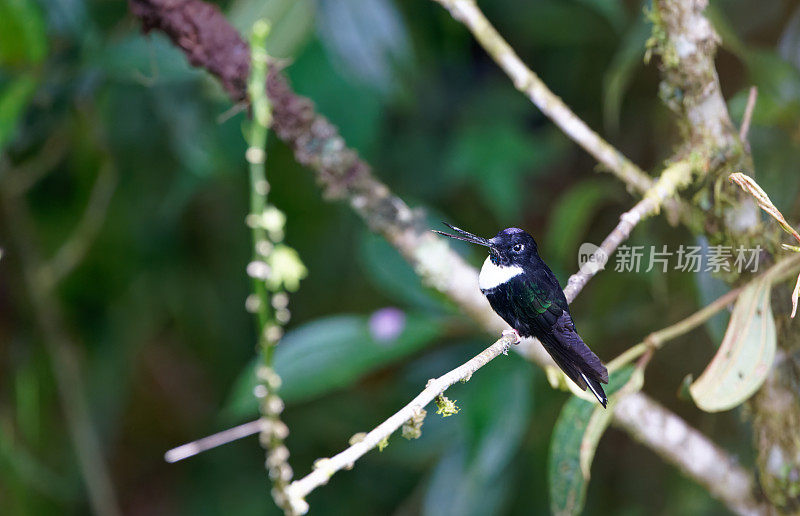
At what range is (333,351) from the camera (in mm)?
1001

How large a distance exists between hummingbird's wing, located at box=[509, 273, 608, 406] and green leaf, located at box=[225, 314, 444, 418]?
543mm

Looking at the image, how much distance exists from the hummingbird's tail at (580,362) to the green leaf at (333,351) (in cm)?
55

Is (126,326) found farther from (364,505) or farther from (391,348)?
(391,348)

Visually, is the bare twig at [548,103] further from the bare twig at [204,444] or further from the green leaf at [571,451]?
the bare twig at [204,444]

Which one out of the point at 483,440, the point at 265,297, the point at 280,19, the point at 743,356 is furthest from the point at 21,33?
the point at 743,356

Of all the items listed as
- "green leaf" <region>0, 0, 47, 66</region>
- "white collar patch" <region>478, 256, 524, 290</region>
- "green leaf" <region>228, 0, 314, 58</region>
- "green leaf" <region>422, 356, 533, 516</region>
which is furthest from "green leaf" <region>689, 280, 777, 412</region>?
"green leaf" <region>0, 0, 47, 66</region>

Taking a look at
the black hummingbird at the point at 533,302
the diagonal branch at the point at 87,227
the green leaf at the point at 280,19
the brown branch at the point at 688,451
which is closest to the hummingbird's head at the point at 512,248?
the black hummingbird at the point at 533,302

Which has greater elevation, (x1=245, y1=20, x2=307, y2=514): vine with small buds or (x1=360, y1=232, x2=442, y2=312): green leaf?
(x1=360, y1=232, x2=442, y2=312): green leaf

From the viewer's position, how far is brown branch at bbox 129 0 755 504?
671mm

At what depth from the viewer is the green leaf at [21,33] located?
37.4 inches

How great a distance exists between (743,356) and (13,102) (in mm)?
849

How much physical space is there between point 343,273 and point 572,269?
527 mm

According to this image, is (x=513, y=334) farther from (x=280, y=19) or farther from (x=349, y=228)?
(x=349, y=228)

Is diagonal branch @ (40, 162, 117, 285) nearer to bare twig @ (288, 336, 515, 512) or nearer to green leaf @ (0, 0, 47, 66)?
green leaf @ (0, 0, 47, 66)
